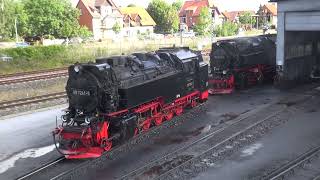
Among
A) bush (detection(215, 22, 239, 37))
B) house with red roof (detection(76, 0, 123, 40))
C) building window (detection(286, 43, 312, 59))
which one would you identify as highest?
house with red roof (detection(76, 0, 123, 40))

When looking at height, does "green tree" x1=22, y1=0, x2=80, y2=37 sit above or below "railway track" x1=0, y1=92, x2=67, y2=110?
above

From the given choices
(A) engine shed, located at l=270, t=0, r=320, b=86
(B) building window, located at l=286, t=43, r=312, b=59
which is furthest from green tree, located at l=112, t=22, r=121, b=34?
(B) building window, located at l=286, t=43, r=312, b=59

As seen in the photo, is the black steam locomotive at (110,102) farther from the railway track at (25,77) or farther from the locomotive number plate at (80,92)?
the railway track at (25,77)

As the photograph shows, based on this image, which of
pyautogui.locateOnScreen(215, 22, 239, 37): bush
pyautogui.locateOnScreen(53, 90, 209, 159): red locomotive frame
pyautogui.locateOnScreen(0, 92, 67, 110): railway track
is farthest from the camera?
pyautogui.locateOnScreen(215, 22, 239, 37): bush

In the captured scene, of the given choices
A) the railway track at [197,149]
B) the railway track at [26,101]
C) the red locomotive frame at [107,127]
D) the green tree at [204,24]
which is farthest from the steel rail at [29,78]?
the green tree at [204,24]

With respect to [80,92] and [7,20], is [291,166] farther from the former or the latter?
[7,20]

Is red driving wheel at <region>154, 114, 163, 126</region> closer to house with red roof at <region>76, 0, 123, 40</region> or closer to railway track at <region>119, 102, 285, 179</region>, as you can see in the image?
railway track at <region>119, 102, 285, 179</region>

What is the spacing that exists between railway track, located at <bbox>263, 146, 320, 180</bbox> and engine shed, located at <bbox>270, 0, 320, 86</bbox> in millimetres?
10108

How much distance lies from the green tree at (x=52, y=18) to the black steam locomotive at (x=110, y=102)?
3890 centimetres

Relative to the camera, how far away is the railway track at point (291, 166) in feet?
33.8

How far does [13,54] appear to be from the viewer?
33.7 meters

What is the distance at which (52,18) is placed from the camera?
170 feet

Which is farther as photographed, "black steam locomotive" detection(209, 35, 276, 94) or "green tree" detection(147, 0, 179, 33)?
"green tree" detection(147, 0, 179, 33)

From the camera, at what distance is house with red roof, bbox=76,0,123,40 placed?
226 feet
